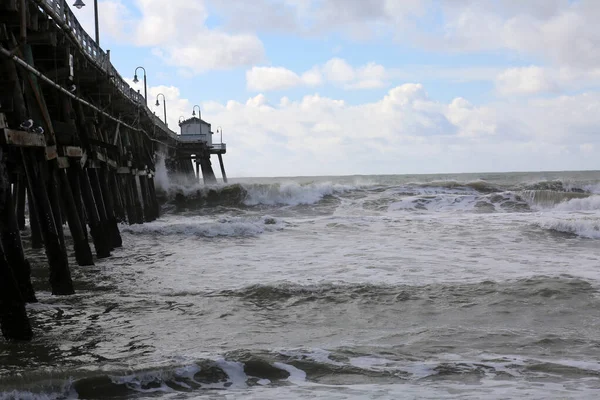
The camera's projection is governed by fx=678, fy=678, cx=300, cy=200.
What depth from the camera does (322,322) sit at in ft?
29.7

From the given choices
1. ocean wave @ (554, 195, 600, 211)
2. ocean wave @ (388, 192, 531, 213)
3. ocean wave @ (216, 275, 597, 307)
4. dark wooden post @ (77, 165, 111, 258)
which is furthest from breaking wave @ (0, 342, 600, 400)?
ocean wave @ (554, 195, 600, 211)

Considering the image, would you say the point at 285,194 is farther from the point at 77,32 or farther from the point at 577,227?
the point at 77,32

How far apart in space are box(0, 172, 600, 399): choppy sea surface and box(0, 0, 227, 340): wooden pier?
0.70 m

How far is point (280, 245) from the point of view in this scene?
19.1 metres

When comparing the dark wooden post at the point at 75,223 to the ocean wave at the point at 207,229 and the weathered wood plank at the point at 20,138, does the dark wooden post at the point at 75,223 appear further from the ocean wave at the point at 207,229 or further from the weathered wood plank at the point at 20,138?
the ocean wave at the point at 207,229

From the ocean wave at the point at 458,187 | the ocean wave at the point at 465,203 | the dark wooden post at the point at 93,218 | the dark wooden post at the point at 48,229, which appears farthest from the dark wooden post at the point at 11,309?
the ocean wave at the point at 458,187

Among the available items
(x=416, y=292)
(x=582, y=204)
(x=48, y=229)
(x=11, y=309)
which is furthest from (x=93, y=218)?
(x=582, y=204)

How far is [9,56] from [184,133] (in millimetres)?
47762

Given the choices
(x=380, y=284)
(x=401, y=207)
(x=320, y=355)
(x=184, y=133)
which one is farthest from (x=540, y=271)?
(x=184, y=133)

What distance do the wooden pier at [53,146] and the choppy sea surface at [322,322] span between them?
2.31 feet

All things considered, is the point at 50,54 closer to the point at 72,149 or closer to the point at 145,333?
the point at 72,149

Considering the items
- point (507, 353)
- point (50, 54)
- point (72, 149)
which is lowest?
point (507, 353)

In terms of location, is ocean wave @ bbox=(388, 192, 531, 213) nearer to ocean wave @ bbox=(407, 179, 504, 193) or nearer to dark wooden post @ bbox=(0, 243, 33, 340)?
ocean wave @ bbox=(407, 179, 504, 193)

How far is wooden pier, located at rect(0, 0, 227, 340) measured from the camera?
26.2ft
